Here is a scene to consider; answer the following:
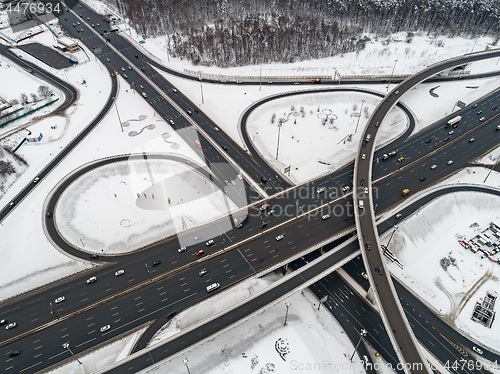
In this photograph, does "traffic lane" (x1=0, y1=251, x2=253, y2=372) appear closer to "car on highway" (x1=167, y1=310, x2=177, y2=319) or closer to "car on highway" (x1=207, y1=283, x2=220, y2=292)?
"car on highway" (x1=167, y1=310, x2=177, y2=319)

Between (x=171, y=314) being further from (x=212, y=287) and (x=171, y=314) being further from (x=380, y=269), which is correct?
(x=380, y=269)

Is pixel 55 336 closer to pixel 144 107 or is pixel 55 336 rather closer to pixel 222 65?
pixel 144 107

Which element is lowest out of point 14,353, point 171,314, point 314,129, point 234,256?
point 14,353

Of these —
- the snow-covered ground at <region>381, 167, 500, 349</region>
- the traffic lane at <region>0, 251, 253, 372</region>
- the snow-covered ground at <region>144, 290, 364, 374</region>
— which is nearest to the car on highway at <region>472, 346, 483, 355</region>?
the snow-covered ground at <region>381, 167, 500, 349</region>

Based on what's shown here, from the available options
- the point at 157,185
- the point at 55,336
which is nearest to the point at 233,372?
the point at 55,336

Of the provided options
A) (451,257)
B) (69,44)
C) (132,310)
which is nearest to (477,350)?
(451,257)

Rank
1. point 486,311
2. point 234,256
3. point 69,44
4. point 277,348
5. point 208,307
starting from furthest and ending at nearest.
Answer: point 69,44, point 234,256, point 486,311, point 208,307, point 277,348

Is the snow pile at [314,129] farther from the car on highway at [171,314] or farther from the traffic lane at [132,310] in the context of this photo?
the car on highway at [171,314]
